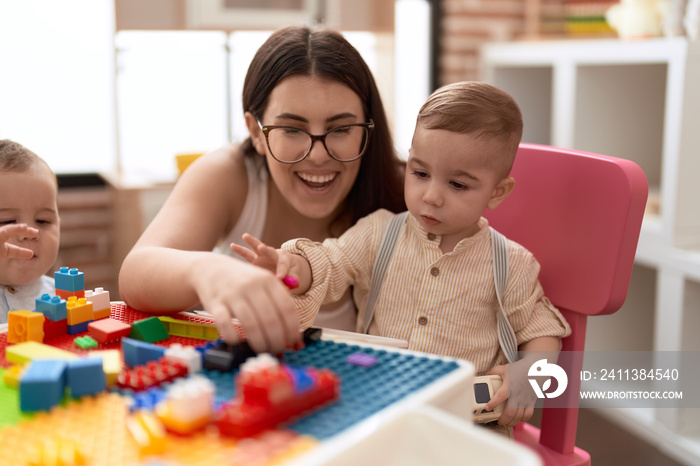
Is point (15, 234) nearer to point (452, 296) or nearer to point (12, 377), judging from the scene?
point (12, 377)

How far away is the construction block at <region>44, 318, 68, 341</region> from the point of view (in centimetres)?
76

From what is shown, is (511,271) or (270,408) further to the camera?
(511,271)

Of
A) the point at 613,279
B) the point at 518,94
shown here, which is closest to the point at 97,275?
the point at 518,94

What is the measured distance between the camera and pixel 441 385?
22.9 inches

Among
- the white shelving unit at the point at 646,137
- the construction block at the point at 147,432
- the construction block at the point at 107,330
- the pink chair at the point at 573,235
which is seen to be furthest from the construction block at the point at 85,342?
the white shelving unit at the point at 646,137

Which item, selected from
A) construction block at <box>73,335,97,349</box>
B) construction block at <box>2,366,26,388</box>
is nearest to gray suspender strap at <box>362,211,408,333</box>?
construction block at <box>73,335,97,349</box>

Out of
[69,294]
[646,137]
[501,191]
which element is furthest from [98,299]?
[646,137]

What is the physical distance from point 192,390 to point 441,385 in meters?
0.21

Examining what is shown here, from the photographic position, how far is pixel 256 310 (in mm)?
652

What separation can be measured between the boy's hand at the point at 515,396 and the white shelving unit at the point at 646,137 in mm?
1112

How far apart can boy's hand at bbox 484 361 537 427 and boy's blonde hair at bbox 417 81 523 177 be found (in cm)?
30

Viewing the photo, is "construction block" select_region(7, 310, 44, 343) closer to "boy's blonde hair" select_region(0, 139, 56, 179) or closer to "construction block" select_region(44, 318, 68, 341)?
"construction block" select_region(44, 318, 68, 341)

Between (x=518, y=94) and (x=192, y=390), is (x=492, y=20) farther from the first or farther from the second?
(x=192, y=390)

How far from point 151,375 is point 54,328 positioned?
23 cm
